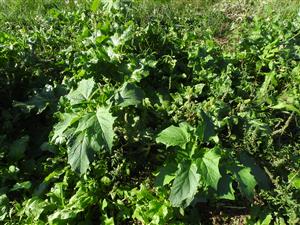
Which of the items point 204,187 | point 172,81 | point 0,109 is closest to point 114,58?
point 172,81

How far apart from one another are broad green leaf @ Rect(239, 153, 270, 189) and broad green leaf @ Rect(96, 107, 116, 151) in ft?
2.97

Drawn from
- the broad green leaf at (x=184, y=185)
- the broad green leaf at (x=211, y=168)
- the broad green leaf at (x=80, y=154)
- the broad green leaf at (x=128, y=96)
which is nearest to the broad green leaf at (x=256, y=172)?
the broad green leaf at (x=211, y=168)

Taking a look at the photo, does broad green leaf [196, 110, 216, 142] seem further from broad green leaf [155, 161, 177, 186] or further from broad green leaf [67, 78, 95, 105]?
broad green leaf [67, 78, 95, 105]

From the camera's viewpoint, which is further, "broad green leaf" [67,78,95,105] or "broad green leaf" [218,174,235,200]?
"broad green leaf" [67,78,95,105]

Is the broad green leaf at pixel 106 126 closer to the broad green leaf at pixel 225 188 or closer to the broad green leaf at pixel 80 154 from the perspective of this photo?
the broad green leaf at pixel 80 154

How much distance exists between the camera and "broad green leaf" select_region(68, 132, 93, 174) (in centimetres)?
255

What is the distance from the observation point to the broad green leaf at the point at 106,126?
8.23ft

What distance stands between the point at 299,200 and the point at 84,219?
1.43 metres

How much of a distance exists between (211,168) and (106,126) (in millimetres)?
701

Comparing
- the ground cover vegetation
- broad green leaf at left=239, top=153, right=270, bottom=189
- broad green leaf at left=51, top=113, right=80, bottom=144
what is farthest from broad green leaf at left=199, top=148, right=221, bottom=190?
broad green leaf at left=51, top=113, right=80, bottom=144

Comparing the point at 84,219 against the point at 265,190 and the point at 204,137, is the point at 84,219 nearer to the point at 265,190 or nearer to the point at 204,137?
the point at 204,137

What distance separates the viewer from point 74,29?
4375 millimetres

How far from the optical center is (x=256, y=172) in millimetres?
2699

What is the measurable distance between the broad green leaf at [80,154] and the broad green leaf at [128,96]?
13.2 inches
